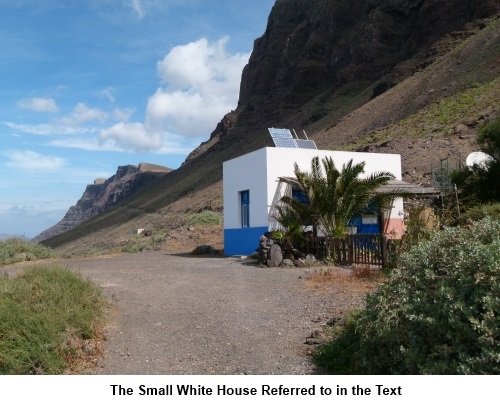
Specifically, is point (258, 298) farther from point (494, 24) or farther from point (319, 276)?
point (494, 24)

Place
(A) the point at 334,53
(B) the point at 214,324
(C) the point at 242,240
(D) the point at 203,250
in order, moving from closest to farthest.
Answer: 1. (B) the point at 214,324
2. (C) the point at 242,240
3. (D) the point at 203,250
4. (A) the point at 334,53

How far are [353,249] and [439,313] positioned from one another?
10.7 metres

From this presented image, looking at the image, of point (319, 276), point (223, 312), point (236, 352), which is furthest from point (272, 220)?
point (236, 352)

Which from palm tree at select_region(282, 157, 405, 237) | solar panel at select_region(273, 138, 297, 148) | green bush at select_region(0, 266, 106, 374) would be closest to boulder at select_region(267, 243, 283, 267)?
palm tree at select_region(282, 157, 405, 237)

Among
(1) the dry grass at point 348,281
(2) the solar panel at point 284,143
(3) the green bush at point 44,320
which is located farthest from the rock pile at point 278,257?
(3) the green bush at point 44,320

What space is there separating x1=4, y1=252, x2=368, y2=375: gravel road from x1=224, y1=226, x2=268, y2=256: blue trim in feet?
23.6

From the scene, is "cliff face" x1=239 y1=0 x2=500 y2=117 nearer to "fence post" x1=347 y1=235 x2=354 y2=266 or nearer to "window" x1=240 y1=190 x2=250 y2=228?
"window" x1=240 y1=190 x2=250 y2=228

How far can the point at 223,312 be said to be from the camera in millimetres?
8930

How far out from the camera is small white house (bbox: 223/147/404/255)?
786 inches

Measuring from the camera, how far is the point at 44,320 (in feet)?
21.7

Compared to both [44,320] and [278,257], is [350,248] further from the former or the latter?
[44,320]

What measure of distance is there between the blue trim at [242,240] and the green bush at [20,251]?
33.9 feet

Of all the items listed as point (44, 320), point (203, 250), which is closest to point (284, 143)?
point (203, 250)

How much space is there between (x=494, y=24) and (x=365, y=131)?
16871mm
